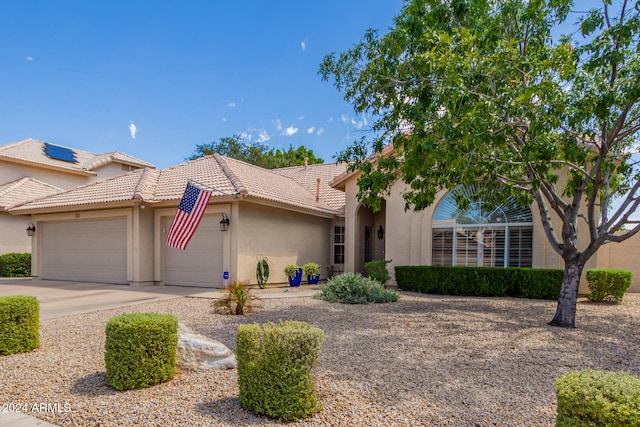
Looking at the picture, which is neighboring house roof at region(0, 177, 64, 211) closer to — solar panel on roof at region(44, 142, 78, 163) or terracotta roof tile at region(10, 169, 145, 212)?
terracotta roof tile at region(10, 169, 145, 212)

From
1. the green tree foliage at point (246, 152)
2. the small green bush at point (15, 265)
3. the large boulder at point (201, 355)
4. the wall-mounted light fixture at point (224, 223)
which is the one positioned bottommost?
the small green bush at point (15, 265)

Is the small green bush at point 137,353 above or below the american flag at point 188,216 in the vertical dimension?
below

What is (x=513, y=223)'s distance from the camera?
13.4m

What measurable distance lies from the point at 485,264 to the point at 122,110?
699 inches

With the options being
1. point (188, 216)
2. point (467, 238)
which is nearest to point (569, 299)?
point (467, 238)

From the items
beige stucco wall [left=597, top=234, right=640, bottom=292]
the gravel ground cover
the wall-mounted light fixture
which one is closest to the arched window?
beige stucco wall [left=597, top=234, right=640, bottom=292]

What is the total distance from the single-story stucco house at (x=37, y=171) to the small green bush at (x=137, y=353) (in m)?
17.9

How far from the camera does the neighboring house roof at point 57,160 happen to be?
22945 mm

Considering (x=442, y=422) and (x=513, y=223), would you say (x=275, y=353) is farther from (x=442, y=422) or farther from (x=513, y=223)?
(x=513, y=223)

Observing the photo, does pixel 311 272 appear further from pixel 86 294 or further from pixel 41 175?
pixel 41 175

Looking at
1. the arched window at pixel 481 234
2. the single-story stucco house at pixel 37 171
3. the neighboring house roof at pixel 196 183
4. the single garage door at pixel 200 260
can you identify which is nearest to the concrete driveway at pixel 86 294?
the single garage door at pixel 200 260

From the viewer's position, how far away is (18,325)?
5805mm

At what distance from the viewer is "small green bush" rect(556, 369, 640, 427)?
2537 mm

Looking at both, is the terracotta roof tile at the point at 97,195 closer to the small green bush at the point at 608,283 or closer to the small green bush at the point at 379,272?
the small green bush at the point at 379,272
